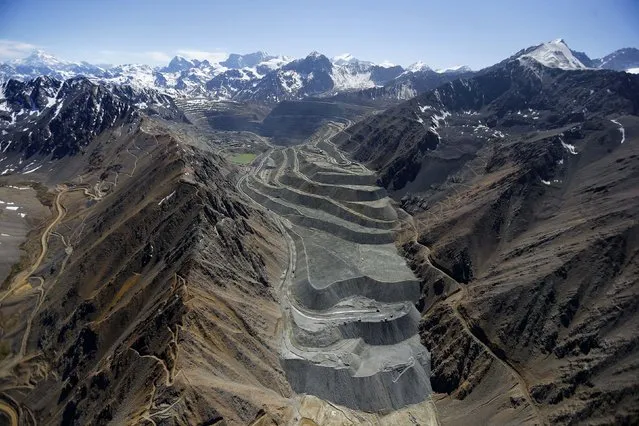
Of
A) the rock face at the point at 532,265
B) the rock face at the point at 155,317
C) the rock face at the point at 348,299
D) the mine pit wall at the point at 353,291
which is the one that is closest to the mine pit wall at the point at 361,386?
the rock face at the point at 348,299

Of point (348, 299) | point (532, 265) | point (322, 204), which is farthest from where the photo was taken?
point (322, 204)

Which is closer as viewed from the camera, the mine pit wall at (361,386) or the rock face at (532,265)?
A: the rock face at (532,265)

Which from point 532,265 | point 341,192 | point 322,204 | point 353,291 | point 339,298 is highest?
point 532,265

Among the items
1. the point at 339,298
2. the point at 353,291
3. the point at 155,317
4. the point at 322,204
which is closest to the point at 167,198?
the point at 155,317

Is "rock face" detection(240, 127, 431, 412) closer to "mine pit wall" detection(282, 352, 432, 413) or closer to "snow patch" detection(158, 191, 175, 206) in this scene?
"mine pit wall" detection(282, 352, 432, 413)

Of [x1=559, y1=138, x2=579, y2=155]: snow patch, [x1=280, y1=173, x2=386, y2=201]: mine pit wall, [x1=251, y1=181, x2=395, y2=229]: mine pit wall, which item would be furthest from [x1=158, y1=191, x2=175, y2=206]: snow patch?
[x1=559, y1=138, x2=579, y2=155]: snow patch

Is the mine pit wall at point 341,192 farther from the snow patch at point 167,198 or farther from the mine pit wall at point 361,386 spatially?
the mine pit wall at point 361,386

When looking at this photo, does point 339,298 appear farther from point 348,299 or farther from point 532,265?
point 532,265
